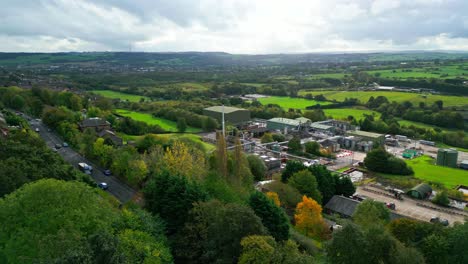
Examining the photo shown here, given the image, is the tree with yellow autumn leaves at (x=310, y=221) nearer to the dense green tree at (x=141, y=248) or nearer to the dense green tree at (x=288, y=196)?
the dense green tree at (x=288, y=196)

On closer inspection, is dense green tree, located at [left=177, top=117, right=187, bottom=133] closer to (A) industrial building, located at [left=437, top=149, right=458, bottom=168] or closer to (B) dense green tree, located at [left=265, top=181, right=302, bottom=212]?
(B) dense green tree, located at [left=265, top=181, right=302, bottom=212]

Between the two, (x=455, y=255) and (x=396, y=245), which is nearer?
(x=396, y=245)

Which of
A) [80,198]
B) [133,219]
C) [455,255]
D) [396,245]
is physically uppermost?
[80,198]

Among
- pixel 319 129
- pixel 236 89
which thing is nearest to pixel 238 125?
pixel 319 129

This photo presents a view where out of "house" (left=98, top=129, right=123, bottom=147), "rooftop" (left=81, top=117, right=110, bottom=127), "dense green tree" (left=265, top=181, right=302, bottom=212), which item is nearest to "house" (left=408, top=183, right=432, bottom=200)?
"dense green tree" (left=265, top=181, right=302, bottom=212)

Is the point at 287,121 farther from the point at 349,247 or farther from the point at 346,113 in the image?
the point at 349,247

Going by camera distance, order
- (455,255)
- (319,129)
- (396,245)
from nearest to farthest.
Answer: (396,245) → (455,255) → (319,129)

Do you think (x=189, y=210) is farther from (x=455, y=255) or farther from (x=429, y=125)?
(x=429, y=125)
